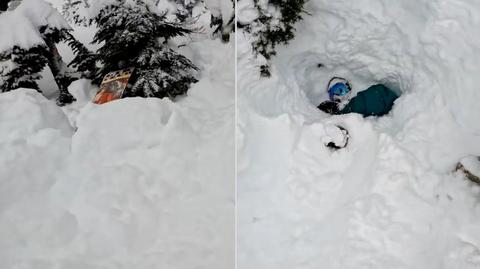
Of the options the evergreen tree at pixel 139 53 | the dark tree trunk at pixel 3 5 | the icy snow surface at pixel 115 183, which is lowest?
the icy snow surface at pixel 115 183

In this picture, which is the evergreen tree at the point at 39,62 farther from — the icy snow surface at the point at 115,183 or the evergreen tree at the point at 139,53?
the evergreen tree at the point at 139,53

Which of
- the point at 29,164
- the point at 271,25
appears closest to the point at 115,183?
the point at 29,164

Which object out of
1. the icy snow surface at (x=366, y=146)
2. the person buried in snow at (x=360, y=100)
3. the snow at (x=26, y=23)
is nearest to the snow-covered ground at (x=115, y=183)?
the snow at (x=26, y=23)

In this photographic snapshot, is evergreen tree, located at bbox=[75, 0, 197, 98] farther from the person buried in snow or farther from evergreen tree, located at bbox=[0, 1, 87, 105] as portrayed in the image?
the person buried in snow

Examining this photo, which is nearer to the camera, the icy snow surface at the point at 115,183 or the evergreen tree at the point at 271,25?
the icy snow surface at the point at 115,183

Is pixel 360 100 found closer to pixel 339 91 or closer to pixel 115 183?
pixel 339 91

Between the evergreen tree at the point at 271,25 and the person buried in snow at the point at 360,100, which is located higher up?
the evergreen tree at the point at 271,25
